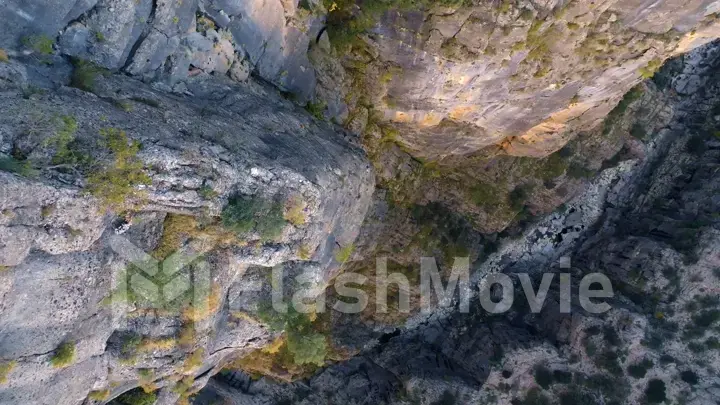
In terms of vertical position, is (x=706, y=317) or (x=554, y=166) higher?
(x=554, y=166)

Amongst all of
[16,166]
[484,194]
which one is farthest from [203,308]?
[484,194]

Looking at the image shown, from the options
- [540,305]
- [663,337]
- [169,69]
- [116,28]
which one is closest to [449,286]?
[540,305]

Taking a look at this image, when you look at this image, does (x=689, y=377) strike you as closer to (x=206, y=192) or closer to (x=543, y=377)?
(x=543, y=377)

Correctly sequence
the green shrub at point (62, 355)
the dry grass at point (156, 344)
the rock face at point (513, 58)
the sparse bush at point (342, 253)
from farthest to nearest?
the sparse bush at point (342, 253) < the rock face at point (513, 58) < the dry grass at point (156, 344) < the green shrub at point (62, 355)

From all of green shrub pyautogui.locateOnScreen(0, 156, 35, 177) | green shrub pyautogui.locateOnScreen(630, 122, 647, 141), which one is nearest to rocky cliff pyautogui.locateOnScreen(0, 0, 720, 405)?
green shrub pyautogui.locateOnScreen(0, 156, 35, 177)

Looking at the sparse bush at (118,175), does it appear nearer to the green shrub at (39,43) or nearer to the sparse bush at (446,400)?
the green shrub at (39,43)

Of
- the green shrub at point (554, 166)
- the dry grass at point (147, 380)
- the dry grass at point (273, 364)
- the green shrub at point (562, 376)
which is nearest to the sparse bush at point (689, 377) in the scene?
the green shrub at point (562, 376)

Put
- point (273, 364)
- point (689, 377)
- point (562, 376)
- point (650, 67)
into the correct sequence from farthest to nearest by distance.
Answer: point (273, 364) < point (562, 376) < point (689, 377) < point (650, 67)
